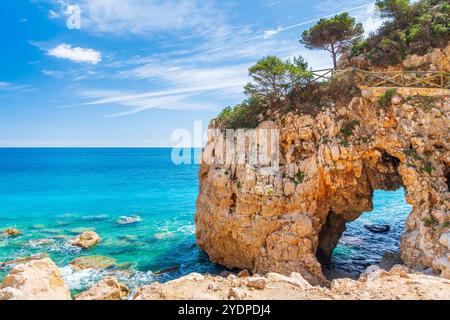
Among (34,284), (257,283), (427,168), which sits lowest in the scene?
(257,283)

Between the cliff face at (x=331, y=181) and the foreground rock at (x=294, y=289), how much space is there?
19.4 feet

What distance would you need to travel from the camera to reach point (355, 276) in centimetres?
1791

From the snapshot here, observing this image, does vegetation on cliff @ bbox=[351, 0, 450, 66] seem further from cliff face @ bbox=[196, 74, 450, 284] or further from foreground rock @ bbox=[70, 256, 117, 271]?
foreground rock @ bbox=[70, 256, 117, 271]

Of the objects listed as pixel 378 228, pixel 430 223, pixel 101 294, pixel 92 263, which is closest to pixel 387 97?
pixel 430 223

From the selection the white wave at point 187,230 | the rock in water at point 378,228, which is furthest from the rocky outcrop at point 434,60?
the white wave at point 187,230

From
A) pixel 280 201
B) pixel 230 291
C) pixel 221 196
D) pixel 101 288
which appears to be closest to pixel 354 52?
pixel 280 201

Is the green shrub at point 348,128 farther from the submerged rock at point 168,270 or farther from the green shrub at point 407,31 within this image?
the submerged rock at point 168,270

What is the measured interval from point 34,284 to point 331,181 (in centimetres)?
1503

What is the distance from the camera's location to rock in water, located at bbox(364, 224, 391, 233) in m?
27.5

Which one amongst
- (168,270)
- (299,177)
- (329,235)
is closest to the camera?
(299,177)

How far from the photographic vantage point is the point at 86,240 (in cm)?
2588

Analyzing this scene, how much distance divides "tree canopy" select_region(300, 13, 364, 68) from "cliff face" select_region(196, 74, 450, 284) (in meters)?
7.72

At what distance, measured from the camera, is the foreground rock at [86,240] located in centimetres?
2520
